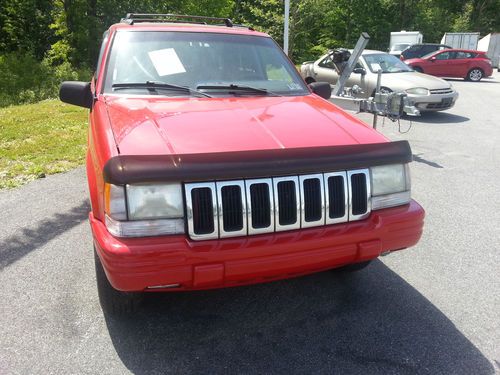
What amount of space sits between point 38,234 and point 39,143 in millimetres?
3905

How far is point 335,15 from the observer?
36625 mm

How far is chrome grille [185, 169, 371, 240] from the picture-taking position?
2.23 m

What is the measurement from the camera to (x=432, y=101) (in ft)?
33.6

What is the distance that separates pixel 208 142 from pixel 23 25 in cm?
3100

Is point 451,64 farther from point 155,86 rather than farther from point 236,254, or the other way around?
point 236,254

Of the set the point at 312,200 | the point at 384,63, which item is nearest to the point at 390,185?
the point at 312,200

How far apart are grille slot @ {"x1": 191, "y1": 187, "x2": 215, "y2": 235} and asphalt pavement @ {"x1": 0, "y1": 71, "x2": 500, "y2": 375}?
33.1 inches

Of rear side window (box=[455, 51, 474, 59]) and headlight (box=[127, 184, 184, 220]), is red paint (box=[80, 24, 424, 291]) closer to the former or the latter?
headlight (box=[127, 184, 184, 220])

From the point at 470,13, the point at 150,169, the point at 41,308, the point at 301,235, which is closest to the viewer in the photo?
the point at 150,169

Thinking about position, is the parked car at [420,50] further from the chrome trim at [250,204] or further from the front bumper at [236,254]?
the chrome trim at [250,204]

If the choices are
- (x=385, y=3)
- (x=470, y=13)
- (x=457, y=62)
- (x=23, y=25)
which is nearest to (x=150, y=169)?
(x=457, y=62)

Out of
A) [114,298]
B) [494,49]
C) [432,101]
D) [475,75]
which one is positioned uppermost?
[114,298]

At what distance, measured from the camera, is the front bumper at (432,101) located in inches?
400

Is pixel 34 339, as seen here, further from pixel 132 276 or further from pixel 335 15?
pixel 335 15
